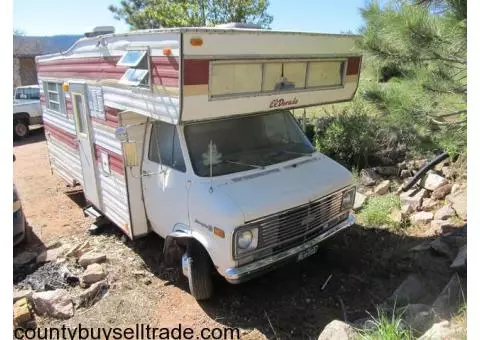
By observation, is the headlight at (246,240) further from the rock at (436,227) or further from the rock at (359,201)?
the rock at (359,201)

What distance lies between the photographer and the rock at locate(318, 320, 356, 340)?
11.3ft

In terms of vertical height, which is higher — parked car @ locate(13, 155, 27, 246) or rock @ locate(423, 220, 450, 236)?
rock @ locate(423, 220, 450, 236)

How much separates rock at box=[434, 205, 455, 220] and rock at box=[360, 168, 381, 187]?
5.29ft

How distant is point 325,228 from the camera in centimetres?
482

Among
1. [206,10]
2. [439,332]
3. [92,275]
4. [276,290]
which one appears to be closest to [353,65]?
[276,290]

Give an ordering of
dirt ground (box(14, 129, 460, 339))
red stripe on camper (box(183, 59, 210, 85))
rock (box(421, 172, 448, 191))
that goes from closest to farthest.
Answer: red stripe on camper (box(183, 59, 210, 85)), dirt ground (box(14, 129, 460, 339)), rock (box(421, 172, 448, 191))

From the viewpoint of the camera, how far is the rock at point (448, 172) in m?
6.61

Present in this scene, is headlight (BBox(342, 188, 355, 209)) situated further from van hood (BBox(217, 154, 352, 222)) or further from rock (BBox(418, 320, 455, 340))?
rock (BBox(418, 320, 455, 340))

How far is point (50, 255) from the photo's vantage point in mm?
6086

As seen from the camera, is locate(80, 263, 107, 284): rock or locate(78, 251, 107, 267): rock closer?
locate(80, 263, 107, 284): rock

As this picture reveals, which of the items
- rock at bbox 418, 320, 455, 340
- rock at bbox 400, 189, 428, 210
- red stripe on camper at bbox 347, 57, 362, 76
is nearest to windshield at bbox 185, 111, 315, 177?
red stripe on camper at bbox 347, 57, 362, 76

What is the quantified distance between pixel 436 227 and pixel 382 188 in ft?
4.96

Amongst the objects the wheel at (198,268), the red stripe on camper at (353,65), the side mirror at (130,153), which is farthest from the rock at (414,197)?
the side mirror at (130,153)
